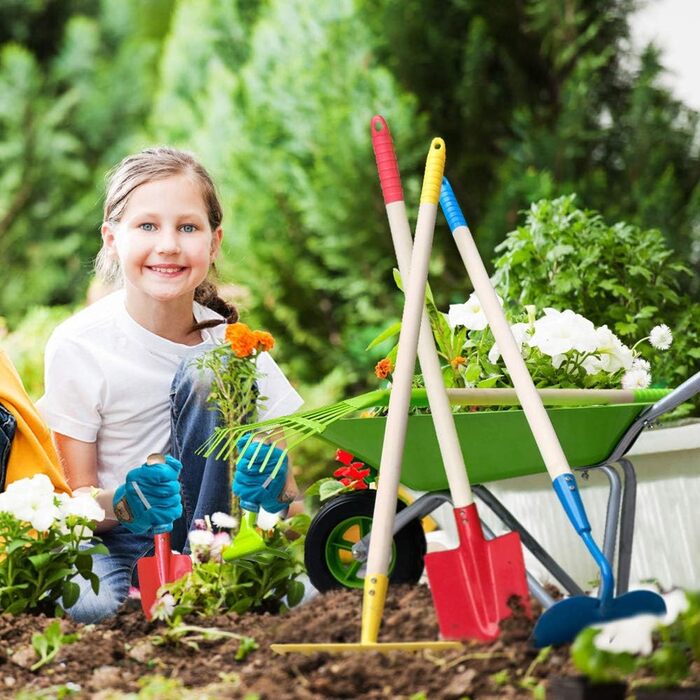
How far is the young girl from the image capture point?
2250 mm

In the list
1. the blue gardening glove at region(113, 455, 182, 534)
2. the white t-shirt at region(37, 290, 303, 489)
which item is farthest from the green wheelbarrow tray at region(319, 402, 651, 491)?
the white t-shirt at region(37, 290, 303, 489)

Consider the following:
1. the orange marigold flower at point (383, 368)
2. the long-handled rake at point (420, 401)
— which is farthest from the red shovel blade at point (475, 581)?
the orange marigold flower at point (383, 368)

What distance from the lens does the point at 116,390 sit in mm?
2328

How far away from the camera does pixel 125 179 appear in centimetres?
237

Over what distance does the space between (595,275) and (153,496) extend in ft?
4.17

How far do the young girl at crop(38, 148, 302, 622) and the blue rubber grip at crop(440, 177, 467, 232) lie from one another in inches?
26.9

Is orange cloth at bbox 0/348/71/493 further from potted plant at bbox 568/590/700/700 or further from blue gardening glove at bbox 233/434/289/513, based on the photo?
potted plant at bbox 568/590/700/700

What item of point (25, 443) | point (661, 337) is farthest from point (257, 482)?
point (661, 337)

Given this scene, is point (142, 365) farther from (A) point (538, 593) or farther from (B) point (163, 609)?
(A) point (538, 593)

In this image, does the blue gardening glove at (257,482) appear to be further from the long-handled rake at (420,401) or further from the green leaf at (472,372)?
the green leaf at (472,372)

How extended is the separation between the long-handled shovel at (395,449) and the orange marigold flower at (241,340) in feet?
1.49

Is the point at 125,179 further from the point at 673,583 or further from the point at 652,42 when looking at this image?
the point at 652,42

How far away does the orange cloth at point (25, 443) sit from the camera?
2.04 m

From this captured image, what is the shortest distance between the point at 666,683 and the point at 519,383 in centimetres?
57
